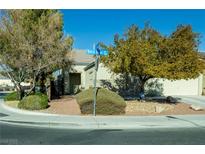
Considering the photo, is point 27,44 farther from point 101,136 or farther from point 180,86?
point 180,86

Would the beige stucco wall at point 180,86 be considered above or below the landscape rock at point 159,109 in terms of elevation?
above

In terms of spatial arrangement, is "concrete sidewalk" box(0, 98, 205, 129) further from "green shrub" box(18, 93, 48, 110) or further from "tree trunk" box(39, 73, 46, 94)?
"tree trunk" box(39, 73, 46, 94)

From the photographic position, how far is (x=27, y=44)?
2217cm

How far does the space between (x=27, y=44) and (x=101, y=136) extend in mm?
12484

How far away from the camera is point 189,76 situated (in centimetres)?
1906

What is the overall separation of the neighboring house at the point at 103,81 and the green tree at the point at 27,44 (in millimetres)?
5174

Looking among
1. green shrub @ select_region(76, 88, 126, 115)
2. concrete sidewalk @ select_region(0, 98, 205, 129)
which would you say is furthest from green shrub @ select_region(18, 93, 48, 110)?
green shrub @ select_region(76, 88, 126, 115)

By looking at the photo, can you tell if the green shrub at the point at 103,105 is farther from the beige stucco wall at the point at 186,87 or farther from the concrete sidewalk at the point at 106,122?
the beige stucco wall at the point at 186,87

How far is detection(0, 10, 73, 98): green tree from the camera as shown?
73.6ft

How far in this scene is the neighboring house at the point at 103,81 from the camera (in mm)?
29250

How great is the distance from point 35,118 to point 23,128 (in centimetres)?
228

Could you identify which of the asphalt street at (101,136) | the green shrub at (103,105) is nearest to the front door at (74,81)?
the green shrub at (103,105)

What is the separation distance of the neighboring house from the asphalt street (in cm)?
1400

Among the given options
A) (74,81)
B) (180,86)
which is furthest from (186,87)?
(74,81)
